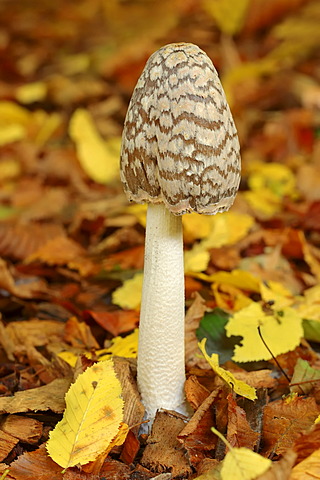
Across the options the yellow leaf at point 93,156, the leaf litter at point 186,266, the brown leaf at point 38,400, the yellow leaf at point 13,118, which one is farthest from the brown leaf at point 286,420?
the yellow leaf at point 13,118

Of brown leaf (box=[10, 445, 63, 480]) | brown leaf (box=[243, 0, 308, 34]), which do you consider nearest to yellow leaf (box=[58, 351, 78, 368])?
brown leaf (box=[10, 445, 63, 480])

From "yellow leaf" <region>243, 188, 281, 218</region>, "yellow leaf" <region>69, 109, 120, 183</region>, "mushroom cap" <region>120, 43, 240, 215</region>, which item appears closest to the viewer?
"mushroom cap" <region>120, 43, 240, 215</region>

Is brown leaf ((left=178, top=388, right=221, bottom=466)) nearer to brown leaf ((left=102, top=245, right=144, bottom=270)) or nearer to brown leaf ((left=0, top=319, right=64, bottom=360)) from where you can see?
brown leaf ((left=0, top=319, right=64, bottom=360))

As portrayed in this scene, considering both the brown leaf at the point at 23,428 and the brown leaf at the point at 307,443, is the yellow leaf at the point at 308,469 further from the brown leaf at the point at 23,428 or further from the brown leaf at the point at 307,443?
the brown leaf at the point at 23,428

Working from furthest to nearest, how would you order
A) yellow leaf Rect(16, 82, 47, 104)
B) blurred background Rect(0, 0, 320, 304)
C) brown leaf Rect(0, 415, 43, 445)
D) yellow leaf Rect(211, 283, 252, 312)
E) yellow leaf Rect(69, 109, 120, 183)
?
yellow leaf Rect(16, 82, 47, 104), yellow leaf Rect(69, 109, 120, 183), blurred background Rect(0, 0, 320, 304), yellow leaf Rect(211, 283, 252, 312), brown leaf Rect(0, 415, 43, 445)

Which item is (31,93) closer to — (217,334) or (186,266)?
(186,266)

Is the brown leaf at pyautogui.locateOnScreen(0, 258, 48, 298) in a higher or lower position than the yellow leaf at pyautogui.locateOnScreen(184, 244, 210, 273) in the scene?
lower
